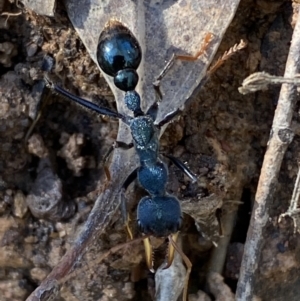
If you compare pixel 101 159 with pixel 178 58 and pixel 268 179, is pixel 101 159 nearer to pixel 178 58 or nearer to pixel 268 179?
pixel 178 58

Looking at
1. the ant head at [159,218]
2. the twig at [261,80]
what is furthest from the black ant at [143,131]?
the twig at [261,80]

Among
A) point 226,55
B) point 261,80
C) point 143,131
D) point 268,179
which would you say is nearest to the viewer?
point 261,80

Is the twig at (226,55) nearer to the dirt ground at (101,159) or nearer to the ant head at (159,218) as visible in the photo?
the dirt ground at (101,159)

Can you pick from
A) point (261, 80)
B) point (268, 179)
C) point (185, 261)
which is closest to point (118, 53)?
point (261, 80)

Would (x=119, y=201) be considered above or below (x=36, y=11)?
below

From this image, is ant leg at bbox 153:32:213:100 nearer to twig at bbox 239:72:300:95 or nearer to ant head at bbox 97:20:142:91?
ant head at bbox 97:20:142:91

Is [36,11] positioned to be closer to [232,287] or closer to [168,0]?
[168,0]

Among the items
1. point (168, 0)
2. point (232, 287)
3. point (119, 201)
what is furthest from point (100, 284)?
point (168, 0)
